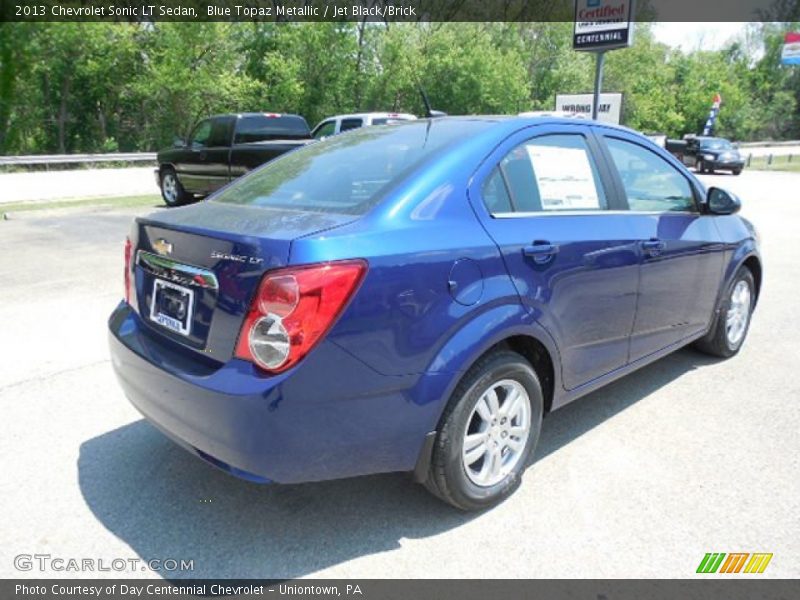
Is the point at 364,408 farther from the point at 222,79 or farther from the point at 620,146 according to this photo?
the point at 222,79

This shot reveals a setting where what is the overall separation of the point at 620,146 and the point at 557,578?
243 cm

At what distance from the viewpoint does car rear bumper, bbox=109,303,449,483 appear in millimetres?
2213

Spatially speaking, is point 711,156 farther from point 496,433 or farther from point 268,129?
point 496,433

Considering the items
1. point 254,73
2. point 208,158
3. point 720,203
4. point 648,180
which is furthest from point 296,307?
point 254,73

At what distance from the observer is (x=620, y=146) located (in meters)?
3.68

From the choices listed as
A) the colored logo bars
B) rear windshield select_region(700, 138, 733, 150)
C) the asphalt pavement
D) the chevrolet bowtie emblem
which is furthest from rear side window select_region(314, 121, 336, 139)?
rear windshield select_region(700, 138, 733, 150)

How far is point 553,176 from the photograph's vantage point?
3.16 m

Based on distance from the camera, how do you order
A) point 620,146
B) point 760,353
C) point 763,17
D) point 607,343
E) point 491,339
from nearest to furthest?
point 491,339 → point 607,343 → point 620,146 → point 760,353 → point 763,17

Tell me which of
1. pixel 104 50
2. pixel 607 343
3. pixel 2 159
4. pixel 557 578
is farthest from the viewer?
pixel 104 50

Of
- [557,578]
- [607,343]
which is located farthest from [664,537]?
[607,343]

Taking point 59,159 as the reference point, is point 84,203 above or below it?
below

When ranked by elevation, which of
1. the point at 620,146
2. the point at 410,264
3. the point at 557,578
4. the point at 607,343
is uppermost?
the point at 620,146

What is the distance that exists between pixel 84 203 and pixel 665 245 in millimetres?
12662

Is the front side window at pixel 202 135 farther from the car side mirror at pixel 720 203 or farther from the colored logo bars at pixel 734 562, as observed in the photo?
the colored logo bars at pixel 734 562
